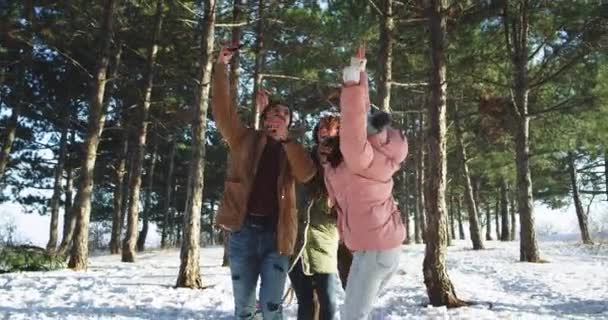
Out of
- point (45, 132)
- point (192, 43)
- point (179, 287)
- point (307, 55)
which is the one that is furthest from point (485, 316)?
point (45, 132)

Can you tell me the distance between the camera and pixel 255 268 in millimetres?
3332

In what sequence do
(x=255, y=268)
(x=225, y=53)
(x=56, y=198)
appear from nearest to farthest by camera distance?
(x=255, y=268) < (x=225, y=53) < (x=56, y=198)

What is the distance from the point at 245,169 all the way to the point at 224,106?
441 mm

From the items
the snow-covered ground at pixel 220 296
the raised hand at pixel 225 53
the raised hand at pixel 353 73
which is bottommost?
the snow-covered ground at pixel 220 296

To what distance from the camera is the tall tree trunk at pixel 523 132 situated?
13461mm

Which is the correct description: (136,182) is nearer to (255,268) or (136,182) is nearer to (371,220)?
(255,268)

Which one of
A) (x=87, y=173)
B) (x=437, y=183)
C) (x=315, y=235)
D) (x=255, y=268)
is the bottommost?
(x=255, y=268)

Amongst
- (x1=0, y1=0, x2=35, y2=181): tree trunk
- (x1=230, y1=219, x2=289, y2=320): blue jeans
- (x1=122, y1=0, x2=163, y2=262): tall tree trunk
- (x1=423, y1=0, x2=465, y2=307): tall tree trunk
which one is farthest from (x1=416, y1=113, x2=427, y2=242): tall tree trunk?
(x1=230, y1=219, x2=289, y2=320): blue jeans

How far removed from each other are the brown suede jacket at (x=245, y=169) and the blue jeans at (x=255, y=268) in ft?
0.25

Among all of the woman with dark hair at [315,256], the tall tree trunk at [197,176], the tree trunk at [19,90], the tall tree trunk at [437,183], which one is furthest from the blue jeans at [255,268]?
the tree trunk at [19,90]

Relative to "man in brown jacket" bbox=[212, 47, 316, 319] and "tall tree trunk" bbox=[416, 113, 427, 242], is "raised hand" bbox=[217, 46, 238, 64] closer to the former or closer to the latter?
"man in brown jacket" bbox=[212, 47, 316, 319]

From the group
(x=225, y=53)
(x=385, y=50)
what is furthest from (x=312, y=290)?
(x=385, y=50)

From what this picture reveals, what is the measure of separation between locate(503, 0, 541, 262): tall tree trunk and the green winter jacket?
431 inches

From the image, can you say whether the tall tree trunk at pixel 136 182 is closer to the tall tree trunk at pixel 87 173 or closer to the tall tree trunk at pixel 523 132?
the tall tree trunk at pixel 87 173
